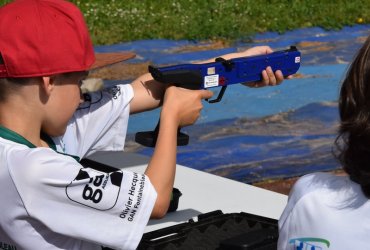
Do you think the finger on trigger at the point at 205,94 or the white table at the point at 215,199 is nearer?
the finger on trigger at the point at 205,94

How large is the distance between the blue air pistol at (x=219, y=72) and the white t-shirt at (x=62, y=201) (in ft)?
0.89

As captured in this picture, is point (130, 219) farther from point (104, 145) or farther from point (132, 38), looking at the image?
point (132, 38)

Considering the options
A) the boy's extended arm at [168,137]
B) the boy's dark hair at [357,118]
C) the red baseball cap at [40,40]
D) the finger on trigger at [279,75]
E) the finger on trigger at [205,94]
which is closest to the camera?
the boy's dark hair at [357,118]

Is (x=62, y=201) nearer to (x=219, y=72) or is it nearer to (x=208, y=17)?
→ (x=219, y=72)

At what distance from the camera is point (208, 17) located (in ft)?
31.6

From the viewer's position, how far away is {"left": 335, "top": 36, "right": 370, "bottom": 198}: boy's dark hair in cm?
147

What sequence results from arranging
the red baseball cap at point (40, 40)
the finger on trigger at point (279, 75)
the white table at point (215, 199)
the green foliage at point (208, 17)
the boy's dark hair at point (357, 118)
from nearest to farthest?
the boy's dark hair at point (357, 118) < the red baseball cap at point (40, 40) < the finger on trigger at point (279, 75) < the white table at point (215, 199) < the green foliage at point (208, 17)

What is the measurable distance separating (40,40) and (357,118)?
0.69m

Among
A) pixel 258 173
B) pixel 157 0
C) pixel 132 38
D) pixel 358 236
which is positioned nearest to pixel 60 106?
pixel 358 236

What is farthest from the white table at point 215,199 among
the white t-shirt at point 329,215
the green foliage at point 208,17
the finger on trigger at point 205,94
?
the green foliage at point 208,17

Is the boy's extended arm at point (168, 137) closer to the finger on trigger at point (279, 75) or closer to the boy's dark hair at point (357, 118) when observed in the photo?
the finger on trigger at point (279, 75)

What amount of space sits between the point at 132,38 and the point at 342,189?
24.1ft

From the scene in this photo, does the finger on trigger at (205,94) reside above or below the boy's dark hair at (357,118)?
below

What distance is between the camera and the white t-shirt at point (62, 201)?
1.76 meters
